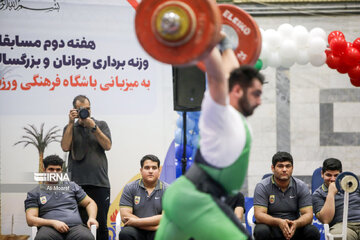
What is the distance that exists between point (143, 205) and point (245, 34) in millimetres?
2462

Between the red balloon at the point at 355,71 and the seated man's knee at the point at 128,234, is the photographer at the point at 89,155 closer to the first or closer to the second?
the seated man's knee at the point at 128,234

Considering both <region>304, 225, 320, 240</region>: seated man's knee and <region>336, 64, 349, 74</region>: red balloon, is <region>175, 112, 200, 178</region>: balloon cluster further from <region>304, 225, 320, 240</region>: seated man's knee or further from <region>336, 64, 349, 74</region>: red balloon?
<region>336, 64, 349, 74</region>: red balloon

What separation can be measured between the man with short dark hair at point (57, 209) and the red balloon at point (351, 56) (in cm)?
294

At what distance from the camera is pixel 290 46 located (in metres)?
5.86

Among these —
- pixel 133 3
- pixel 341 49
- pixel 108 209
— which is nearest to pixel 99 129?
pixel 108 209

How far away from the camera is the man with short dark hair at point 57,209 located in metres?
5.08

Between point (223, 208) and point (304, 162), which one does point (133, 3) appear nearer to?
point (304, 162)

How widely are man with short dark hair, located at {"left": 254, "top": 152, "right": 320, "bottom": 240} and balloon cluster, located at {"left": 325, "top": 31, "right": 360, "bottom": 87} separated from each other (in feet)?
4.30

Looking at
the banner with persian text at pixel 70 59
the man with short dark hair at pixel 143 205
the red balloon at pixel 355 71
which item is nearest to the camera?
the man with short dark hair at pixel 143 205

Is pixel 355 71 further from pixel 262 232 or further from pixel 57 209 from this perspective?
pixel 57 209

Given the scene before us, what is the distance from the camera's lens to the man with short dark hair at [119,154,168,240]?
17.2 ft

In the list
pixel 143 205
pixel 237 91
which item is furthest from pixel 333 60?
pixel 237 91

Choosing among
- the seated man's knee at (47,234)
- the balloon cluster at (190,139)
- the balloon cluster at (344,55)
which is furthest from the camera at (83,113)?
the balloon cluster at (344,55)

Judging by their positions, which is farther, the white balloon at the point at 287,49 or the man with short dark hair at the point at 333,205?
the white balloon at the point at 287,49
